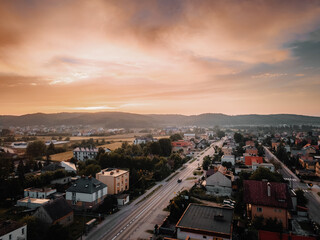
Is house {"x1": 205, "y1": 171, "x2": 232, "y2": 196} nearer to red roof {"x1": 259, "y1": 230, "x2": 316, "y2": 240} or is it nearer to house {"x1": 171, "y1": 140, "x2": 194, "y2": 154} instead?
red roof {"x1": 259, "y1": 230, "x2": 316, "y2": 240}

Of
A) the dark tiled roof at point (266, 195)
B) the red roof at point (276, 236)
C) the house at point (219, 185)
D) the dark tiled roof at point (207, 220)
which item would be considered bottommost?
the house at point (219, 185)

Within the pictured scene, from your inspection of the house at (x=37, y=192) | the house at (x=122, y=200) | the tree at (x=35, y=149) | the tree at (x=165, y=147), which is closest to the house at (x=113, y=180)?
the house at (x=122, y=200)

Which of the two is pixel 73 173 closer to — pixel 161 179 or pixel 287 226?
pixel 161 179

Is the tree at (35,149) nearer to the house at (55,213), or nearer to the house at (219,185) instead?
the house at (55,213)

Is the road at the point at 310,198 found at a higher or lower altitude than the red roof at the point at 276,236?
lower

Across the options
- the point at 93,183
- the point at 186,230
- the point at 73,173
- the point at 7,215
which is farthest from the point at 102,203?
the point at 73,173

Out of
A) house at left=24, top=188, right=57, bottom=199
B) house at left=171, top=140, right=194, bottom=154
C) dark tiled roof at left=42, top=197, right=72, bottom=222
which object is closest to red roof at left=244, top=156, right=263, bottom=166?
house at left=171, top=140, right=194, bottom=154

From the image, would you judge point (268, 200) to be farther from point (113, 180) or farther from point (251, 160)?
point (251, 160)
